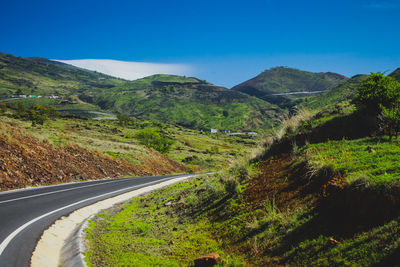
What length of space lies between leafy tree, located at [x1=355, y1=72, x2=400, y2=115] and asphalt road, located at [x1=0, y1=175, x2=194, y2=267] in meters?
11.1

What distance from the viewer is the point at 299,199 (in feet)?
21.4

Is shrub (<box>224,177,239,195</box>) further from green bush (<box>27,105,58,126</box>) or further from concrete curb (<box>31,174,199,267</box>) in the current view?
green bush (<box>27,105,58,126</box>)

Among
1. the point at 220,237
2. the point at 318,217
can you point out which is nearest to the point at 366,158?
the point at 318,217

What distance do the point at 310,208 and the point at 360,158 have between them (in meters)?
2.02

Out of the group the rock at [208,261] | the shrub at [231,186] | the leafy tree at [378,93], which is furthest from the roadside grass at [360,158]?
the rock at [208,261]

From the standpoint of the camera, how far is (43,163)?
66.3 ft

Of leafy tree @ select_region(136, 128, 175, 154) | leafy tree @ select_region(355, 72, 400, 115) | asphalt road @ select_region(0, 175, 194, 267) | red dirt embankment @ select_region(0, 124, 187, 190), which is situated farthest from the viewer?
leafy tree @ select_region(136, 128, 175, 154)

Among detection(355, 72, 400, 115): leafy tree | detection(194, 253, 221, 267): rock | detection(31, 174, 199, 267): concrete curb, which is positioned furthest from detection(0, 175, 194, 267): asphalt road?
detection(355, 72, 400, 115): leafy tree

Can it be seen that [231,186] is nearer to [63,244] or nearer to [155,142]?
[63,244]

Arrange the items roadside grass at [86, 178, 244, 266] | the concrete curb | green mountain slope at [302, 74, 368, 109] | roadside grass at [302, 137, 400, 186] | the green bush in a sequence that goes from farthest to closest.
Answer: the green bush, green mountain slope at [302, 74, 368, 109], the concrete curb, roadside grass at [86, 178, 244, 266], roadside grass at [302, 137, 400, 186]

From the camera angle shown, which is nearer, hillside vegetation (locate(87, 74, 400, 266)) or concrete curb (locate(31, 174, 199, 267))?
hillside vegetation (locate(87, 74, 400, 266))

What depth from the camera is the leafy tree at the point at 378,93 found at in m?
9.02

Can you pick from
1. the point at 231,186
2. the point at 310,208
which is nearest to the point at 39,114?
the point at 231,186

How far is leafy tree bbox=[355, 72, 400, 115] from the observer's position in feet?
29.6
